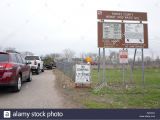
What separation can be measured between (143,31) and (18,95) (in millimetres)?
8222

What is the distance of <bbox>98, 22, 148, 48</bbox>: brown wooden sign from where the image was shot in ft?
57.0

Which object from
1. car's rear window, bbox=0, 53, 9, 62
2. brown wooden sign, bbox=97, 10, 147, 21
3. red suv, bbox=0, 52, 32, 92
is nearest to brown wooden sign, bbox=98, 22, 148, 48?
brown wooden sign, bbox=97, 10, 147, 21

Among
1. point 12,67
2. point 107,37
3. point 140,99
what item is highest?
point 107,37

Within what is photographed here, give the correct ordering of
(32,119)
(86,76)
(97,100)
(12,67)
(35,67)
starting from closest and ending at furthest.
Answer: (32,119), (97,100), (12,67), (86,76), (35,67)

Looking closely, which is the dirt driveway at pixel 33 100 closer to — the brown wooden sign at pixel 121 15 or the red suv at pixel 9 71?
the red suv at pixel 9 71

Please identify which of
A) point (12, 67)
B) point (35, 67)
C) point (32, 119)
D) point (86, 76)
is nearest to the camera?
point (32, 119)

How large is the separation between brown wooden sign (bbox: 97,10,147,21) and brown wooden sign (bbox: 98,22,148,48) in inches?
13.4

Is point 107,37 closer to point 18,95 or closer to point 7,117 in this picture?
point 18,95

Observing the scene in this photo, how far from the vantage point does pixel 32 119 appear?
823cm

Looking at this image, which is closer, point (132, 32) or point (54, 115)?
point (54, 115)

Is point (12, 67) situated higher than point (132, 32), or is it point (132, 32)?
point (132, 32)

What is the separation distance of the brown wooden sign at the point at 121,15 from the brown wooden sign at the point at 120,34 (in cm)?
34

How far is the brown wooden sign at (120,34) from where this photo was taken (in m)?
17.4

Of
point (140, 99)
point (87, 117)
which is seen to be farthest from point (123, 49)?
point (87, 117)
